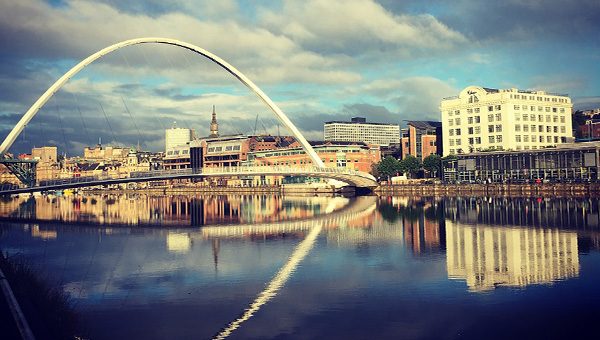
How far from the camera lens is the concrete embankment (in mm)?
70688

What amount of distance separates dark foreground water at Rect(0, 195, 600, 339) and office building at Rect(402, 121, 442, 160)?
6929 centimetres

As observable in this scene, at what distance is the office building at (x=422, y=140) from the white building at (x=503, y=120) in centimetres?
916

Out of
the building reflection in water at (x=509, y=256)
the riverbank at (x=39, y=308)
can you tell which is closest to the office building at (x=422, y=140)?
the building reflection in water at (x=509, y=256)

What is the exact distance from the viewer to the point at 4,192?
66.3m

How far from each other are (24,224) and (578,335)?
174ft

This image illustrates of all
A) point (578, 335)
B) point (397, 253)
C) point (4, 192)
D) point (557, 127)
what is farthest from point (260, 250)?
point (557, 127)

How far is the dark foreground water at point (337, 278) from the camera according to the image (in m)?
17.1

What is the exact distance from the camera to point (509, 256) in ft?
92.0

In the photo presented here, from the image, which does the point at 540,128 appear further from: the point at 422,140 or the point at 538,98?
the point at 422,140

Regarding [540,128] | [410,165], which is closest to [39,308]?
[410,165]

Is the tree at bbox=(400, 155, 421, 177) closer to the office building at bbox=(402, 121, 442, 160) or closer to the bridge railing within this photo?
the office building at bbox=(402, 121, 442, 160)

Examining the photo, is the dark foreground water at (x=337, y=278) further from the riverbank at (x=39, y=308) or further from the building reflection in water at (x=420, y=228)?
the riverbank at (x=39, y=308)

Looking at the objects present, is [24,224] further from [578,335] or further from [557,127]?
[557,127]

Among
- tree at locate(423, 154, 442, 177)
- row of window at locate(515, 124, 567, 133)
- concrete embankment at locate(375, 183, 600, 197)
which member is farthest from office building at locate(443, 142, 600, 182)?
row of window at locate(515, 124, 567, 133)
